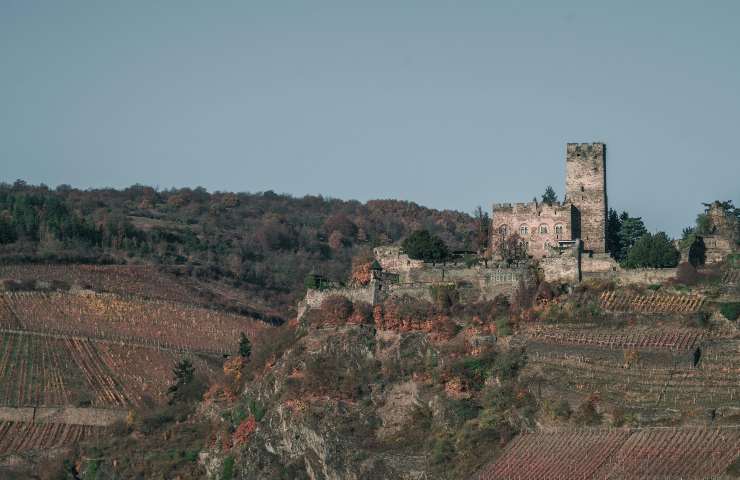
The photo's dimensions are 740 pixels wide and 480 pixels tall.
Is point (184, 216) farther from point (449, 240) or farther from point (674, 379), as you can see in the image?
point (674, 379)

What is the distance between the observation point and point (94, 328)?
106688mm

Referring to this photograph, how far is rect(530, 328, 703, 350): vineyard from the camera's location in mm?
63312

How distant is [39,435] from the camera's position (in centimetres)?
8900

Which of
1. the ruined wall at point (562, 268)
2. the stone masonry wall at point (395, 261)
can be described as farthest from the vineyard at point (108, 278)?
the ruined wall at point (562, 268)

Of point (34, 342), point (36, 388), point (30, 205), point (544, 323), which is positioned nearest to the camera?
point (544, 323)

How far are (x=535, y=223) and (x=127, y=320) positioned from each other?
133 feet

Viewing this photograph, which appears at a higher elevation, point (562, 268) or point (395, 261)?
point (395, 261)

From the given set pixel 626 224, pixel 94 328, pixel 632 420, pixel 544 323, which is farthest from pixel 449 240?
pixel 632 420

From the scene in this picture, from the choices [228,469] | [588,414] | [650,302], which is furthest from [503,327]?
[228,469]

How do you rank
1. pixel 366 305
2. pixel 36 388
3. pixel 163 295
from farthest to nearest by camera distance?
1. pixel 163 295
2. pixel 36 388
3. pixel 366 305

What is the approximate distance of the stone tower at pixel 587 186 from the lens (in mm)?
74188

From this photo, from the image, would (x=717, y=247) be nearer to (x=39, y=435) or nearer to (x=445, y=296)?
(x=445, y=296)

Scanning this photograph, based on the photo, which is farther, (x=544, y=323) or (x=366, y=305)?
(x=366, y=305)

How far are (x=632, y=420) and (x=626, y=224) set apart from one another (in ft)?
56.8
